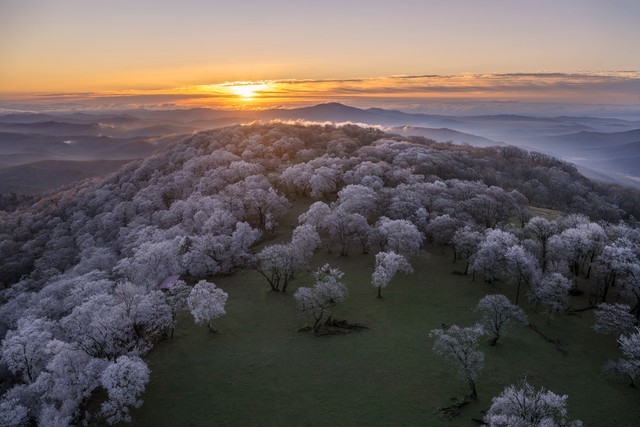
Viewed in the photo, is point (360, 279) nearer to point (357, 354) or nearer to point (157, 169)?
point (357, 354)

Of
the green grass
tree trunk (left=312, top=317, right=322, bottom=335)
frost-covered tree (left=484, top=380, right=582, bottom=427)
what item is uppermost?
frost-covered tree (left=484, top=380, right=582, bottom=427)

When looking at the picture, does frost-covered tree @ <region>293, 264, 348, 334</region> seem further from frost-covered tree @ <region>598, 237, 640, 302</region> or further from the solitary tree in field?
frost-covered tree @ <region>598, 237, 640, 302</region>

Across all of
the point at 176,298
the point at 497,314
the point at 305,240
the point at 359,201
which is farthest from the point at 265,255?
the point at 497,314

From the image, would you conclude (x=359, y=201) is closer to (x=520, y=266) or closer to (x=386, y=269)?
(x=386, y=269)

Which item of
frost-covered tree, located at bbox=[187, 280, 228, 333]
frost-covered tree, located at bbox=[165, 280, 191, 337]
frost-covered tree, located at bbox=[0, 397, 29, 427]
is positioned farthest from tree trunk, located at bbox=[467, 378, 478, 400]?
frost-covered tree, located at bbox=[0, 397, 29, 427]

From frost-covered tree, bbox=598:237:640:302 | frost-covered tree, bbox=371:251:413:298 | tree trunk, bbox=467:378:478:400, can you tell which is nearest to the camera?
tree trunk, bbox=467:378:478:400

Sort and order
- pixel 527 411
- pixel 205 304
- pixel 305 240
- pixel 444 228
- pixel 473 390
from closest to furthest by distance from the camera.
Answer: pixel 527 411 < pixel 473 390 < pixel 205 304 < pixel 305 240 < pixel 444 228
